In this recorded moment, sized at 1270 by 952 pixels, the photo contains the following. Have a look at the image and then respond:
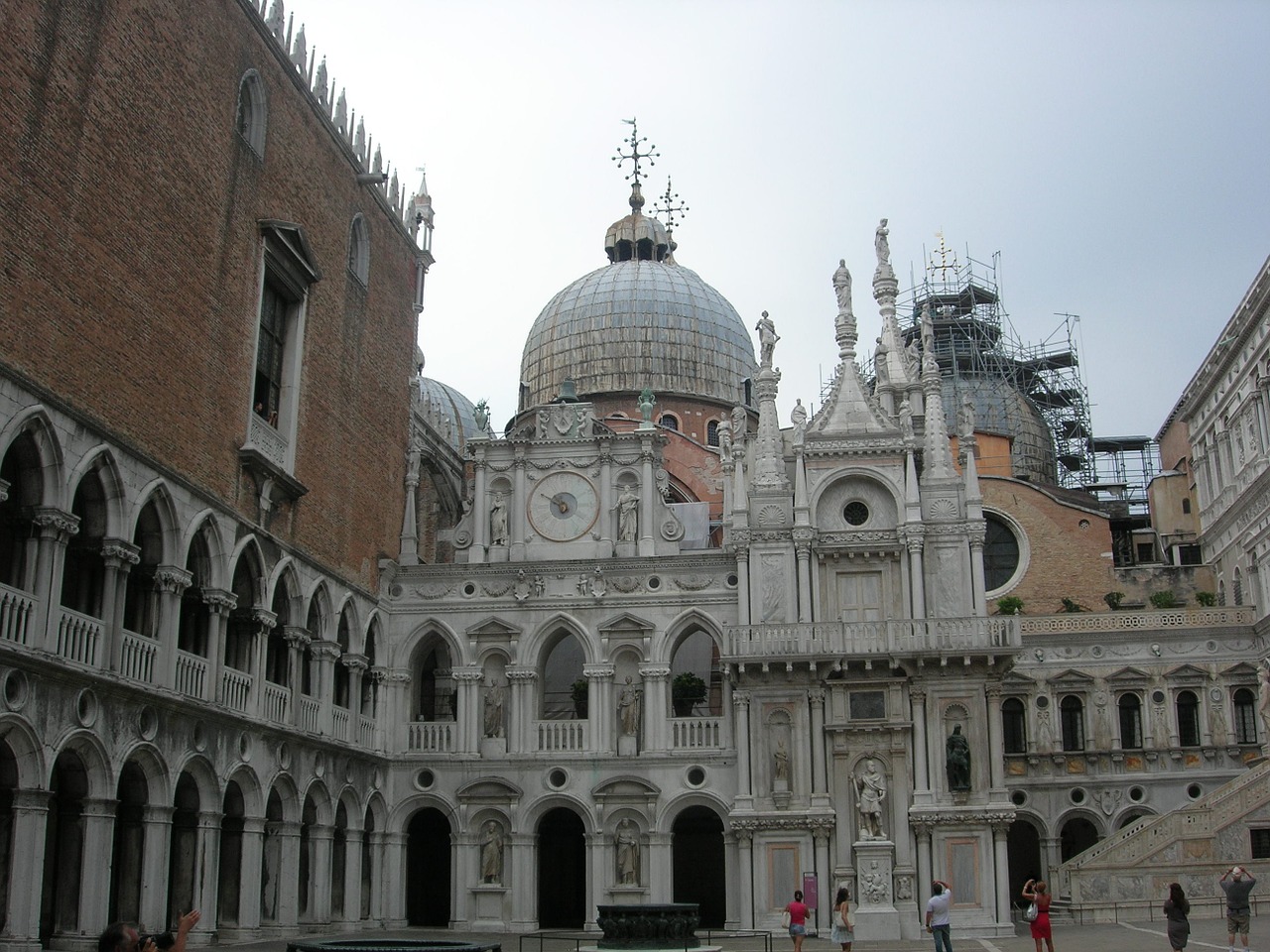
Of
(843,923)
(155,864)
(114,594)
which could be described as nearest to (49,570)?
(114,594)

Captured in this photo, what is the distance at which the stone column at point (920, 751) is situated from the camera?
1273 inches

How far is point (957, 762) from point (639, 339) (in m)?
23.9

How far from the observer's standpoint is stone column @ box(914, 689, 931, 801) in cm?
3234

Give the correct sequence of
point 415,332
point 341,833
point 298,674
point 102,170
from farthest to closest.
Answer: point 415,332 → point 341,833 → point 298,674 → point 102,170

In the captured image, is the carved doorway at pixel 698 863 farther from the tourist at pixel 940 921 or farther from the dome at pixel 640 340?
the dome at pixel 640 340

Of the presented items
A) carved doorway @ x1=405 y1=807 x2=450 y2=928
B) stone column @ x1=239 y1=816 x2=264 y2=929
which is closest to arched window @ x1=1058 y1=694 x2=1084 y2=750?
carved doorway @ x1=405 y1=807 x2=450 y2=928

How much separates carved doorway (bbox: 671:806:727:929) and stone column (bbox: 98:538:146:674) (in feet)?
58.3

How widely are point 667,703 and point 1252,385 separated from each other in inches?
747

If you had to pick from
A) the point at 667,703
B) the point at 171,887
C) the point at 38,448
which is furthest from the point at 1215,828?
the point at 38,448

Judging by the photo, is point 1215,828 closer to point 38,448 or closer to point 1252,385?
point 1252,385

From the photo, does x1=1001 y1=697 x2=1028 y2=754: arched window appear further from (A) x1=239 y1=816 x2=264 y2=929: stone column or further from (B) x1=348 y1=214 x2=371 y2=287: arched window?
(A) x1=239 y1=816 x2=264 y2=929: stone column

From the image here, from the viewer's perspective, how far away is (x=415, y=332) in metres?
38.8

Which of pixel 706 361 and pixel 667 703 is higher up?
pixel 706 361

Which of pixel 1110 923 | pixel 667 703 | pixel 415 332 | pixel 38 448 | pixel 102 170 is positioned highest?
pixel 415 332
